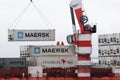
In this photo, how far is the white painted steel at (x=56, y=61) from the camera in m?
75.9

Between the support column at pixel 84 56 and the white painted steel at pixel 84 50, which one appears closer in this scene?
the white painted steel at pixel 84 50

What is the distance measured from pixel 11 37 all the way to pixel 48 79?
9.00m

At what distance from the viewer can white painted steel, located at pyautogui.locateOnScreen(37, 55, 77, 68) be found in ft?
249

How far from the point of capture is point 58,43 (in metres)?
76.6

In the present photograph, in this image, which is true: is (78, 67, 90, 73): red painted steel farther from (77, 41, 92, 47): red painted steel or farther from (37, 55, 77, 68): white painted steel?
(37, 55, 77, 68): white painted steel

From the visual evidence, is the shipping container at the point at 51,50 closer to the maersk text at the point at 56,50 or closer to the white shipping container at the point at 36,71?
the maersk text at the point at 56,50

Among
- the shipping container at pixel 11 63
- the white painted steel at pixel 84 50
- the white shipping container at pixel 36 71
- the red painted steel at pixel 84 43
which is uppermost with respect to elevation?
the red painted steel at pixel 84 43

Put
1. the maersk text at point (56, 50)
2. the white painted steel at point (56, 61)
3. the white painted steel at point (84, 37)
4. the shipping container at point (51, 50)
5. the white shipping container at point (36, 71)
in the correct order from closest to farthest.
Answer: the white painted steel at point (84, 37)
the white shipping container at point (36, 71)
the shipping container at point (51, 50)
the maersk text at point (56, 50)
the white painted steel at point (56, 61)

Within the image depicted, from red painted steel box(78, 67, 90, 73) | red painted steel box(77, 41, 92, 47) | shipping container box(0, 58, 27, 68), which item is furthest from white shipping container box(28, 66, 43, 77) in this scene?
red painted steel box(77, 41, 92, 47)

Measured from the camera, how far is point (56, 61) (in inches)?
3017

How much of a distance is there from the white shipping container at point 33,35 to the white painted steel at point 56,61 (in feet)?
33.6

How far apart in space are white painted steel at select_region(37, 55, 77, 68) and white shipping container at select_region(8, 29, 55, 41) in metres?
10.2

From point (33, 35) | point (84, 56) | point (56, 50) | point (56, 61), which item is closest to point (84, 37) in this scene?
point (84, 56)

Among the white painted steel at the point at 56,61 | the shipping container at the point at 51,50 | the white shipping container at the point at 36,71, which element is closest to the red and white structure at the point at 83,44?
the white shipping container at the point at 36,71
